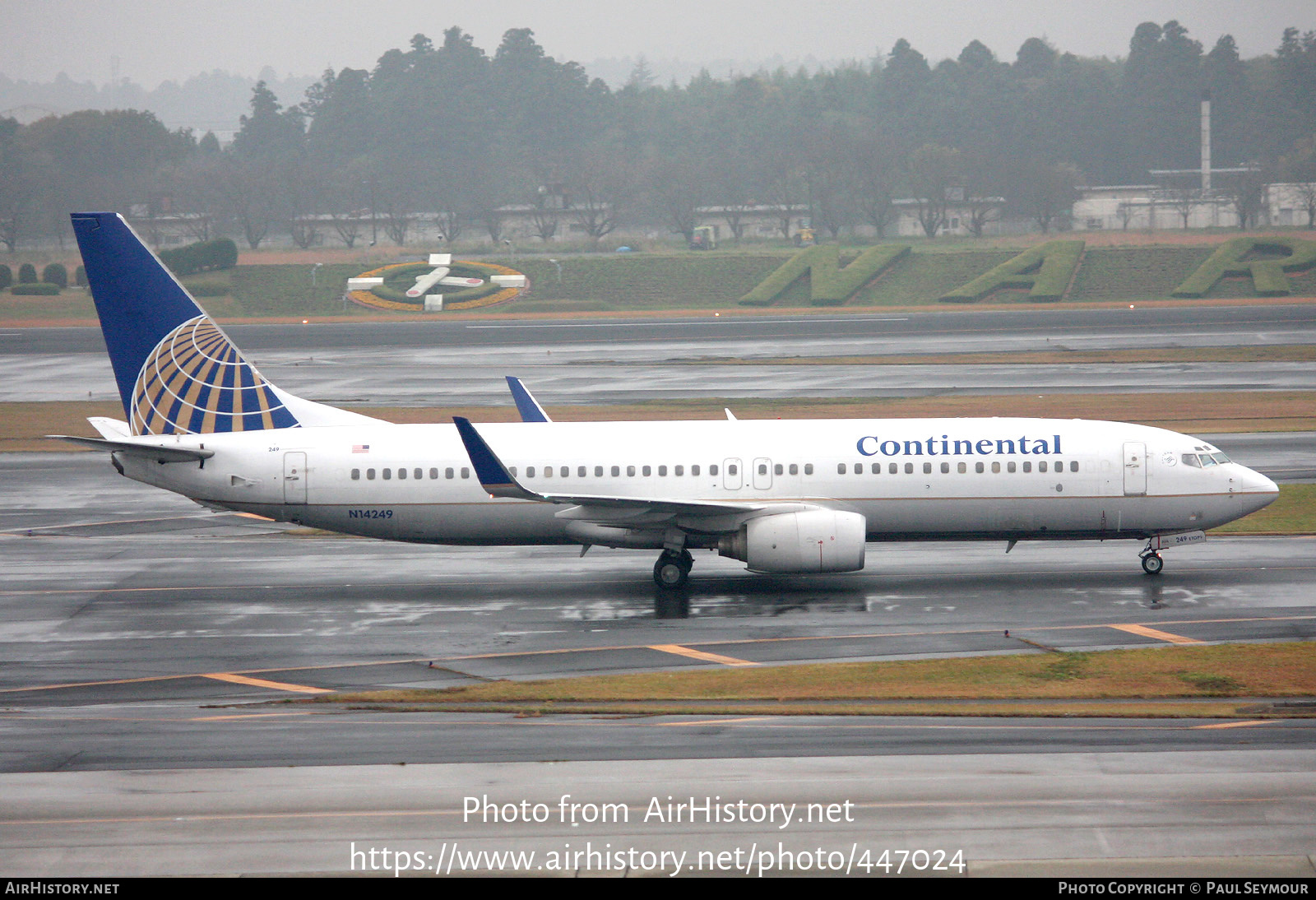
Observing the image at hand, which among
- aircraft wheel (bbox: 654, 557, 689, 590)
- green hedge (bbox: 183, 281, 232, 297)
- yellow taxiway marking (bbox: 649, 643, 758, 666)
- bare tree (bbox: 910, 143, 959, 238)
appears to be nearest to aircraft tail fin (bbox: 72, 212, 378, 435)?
aircraft wheel (bbox: 654, 557, 689, 590)

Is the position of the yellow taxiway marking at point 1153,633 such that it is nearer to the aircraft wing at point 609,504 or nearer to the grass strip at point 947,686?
the grass strip at point 947,686

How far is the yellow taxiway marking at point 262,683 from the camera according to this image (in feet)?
80.9

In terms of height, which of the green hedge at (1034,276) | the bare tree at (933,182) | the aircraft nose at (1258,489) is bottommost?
the aircraft nose at (1258,489)

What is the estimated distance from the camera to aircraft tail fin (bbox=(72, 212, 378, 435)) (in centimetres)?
3303

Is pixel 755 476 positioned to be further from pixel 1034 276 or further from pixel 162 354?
pixel 1034 276

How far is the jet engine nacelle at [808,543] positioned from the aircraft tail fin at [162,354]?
522 inches

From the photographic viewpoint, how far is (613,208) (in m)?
187

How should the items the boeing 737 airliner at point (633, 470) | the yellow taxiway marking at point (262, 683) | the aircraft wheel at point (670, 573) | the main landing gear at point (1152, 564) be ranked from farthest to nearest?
1. the main landing gear at point (1152, 564)
2. the aircraft wheel at point (670, 573)
3. the boeing 737 airliner at point (633, 470)
4. the yellow taxiway marking at point (262, 683)

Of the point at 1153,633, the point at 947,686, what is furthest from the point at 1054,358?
the point at 947,686

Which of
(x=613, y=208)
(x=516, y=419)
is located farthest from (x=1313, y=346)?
(x=613, y=208)

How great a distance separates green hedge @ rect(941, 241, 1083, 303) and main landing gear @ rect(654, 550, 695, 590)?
93.2m

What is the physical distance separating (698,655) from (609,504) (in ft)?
18.7

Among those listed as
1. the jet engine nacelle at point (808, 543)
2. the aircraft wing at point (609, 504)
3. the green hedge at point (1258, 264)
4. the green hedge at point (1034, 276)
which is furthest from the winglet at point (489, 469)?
the green hedge at point (1258, 264)

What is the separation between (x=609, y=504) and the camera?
3105 centimetres
